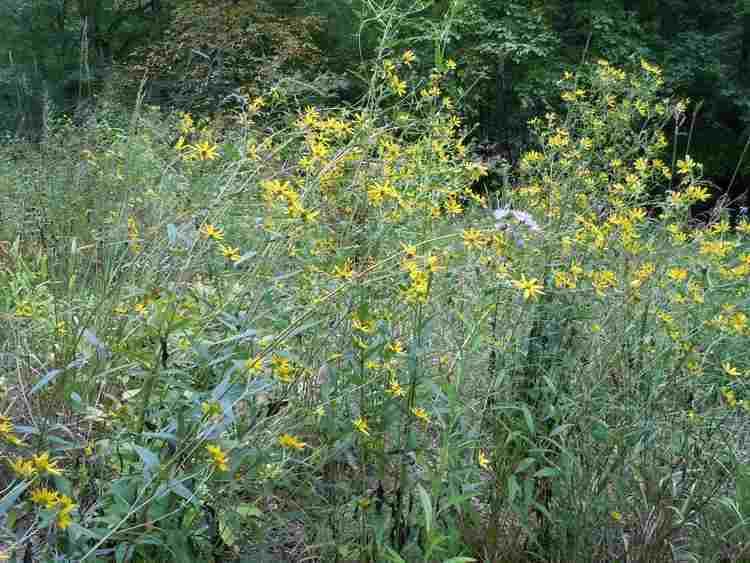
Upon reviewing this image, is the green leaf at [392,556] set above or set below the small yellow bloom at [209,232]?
below

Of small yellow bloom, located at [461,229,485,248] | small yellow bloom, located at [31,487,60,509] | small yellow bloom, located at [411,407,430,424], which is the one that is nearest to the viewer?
small yellow bloom, located at [31,487,60,509]

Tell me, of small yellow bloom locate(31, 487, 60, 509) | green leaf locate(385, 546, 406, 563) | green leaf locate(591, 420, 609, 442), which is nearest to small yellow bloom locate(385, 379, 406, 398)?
green leaf locate(385, 546, 406, 563)

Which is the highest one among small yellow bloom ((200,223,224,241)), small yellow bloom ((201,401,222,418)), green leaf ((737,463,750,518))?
small yellow bloom ((200,223,224,241))

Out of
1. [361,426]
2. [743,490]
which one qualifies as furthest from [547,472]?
[743,490]

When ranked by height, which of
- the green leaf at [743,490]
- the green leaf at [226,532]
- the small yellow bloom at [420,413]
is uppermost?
the small yellow bloom at [420,413]

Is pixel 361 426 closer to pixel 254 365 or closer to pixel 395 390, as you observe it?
pixel 395 390

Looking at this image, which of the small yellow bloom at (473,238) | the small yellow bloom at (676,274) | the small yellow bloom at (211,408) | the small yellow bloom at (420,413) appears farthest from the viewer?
the small yellow bloom at (676,274)

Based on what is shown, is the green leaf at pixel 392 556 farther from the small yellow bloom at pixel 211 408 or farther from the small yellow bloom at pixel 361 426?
the small yellow bloom at pixel 211 408

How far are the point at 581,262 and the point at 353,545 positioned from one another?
43.6 inches

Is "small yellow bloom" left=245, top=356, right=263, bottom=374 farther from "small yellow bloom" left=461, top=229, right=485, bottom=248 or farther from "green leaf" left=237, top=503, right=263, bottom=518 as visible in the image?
"small yellow bloom" left=461, top=229, right=485, bottom=248

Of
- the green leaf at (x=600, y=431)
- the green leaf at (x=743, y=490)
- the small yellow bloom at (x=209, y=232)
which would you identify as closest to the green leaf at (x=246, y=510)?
the small yellow bloom at (x=209, y=232)

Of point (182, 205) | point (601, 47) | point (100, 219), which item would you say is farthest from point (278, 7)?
point (182, 205)

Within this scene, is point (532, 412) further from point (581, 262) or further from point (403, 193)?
point (403, 193)

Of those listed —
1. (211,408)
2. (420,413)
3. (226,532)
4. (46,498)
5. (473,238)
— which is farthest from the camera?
(473,238)
